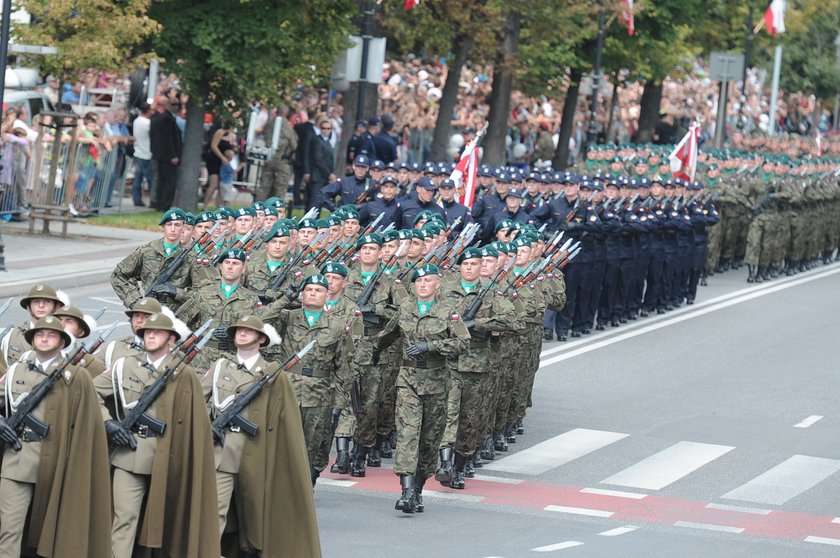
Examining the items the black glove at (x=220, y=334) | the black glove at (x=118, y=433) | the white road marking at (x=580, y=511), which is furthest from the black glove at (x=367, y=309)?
the black glove at (x=118, y=433)

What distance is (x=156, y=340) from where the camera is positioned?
1162 cm

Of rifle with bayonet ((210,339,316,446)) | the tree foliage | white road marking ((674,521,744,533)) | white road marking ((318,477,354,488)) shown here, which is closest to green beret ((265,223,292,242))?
white road marking ((318,477,354,488))

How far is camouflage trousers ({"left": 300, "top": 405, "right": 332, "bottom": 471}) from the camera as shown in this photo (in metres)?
14.1

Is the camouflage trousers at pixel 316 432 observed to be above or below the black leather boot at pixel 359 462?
above

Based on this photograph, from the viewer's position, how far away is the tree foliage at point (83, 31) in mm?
27719

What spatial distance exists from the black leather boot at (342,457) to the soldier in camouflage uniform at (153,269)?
2106 millimetres

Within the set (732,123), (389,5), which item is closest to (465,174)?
(389,5)

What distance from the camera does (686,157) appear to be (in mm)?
36781

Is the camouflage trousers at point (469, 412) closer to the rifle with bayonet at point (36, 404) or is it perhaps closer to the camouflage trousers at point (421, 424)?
the camouflage trousers at point (421, 424)

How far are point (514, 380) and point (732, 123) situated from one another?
52.1m

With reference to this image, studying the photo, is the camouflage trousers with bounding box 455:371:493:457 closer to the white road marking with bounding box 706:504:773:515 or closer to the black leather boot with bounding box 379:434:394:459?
the black leather boot with bounding box 379:434:394:459

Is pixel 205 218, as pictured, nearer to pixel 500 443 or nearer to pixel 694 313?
pixel 500 443

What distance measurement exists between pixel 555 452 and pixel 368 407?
→ 221cm

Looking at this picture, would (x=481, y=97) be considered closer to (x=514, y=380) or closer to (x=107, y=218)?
(x=107, y=218)
